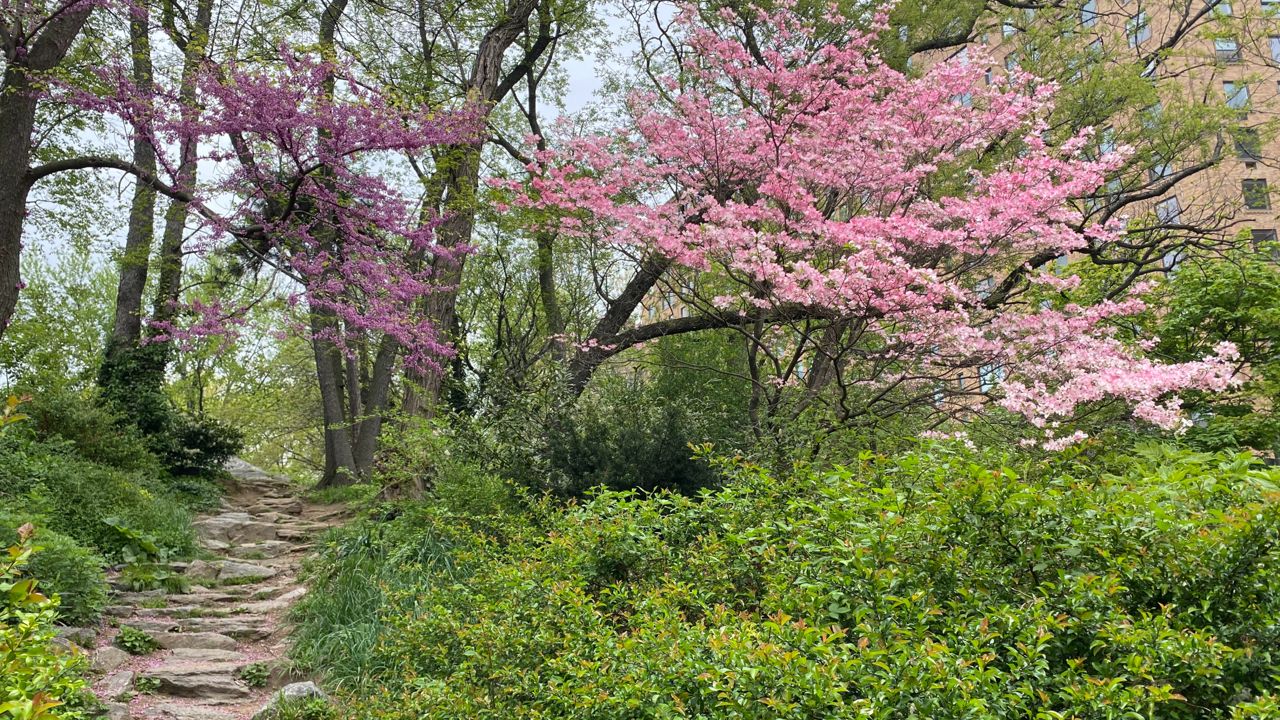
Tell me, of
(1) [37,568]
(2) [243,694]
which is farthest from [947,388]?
(1) [37,568]

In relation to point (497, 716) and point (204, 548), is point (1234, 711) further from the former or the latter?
point (204, 548)

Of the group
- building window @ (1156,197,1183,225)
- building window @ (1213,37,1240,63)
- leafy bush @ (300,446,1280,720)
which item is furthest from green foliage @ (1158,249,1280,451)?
leafy bush @ (300,446,1280,720)

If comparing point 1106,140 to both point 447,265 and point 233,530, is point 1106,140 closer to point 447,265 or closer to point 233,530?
point 447,265

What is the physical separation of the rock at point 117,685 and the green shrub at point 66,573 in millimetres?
582

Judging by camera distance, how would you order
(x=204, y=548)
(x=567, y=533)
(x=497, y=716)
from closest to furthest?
(x=497, y=716) < (x=567, y=533) < (x=204, y=548)

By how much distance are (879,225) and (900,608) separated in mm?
4712

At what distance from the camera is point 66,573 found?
531 centimetres

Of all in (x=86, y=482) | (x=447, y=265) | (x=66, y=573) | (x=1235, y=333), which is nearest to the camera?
(x=66, y=573)

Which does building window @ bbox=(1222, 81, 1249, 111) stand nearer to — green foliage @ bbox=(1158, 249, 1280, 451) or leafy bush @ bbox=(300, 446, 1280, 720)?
green foliage @ bbox=(1158, 249, 1280, 451)

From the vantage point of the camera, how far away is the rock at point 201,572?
730cm

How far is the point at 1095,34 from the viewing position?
10477 mm

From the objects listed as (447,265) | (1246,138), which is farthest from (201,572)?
(1246,138)

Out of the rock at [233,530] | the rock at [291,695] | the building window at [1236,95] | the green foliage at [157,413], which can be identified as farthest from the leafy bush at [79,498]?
the building window at [1236,95]

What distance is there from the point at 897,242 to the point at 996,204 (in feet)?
2.90
